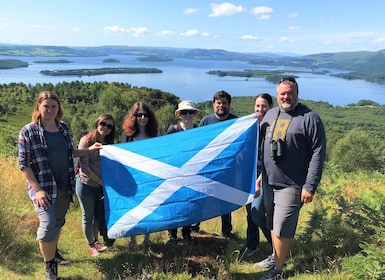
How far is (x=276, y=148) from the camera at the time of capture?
3.65m


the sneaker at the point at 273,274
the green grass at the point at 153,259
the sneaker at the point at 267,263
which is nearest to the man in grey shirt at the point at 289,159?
the sneaker at the point at 273,274

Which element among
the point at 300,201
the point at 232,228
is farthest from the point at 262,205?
the point at 232,228

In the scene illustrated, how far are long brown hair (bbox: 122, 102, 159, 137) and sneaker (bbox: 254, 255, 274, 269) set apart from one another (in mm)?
2161

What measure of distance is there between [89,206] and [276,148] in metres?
2.49

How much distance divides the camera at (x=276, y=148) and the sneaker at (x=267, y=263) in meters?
1.50

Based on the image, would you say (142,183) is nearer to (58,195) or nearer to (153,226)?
(153,226)

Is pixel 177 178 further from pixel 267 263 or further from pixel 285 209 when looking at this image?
pixel 267 263

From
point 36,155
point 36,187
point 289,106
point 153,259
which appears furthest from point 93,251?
point 289,106

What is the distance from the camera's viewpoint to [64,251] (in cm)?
475

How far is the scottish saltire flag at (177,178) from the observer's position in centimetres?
414

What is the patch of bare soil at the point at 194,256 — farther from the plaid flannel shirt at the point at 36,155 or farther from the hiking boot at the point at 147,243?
the plaid flannel shirt at the point at 36,155

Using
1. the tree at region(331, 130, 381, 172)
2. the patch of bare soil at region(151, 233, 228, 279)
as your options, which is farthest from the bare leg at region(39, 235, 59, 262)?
the tree at region(331, 130, 381, 172)

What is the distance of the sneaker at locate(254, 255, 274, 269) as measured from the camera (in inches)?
171

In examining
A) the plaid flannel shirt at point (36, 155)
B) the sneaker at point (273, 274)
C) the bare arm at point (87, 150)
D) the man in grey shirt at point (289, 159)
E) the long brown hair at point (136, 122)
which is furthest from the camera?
the long brown hair at point (136, 122)
